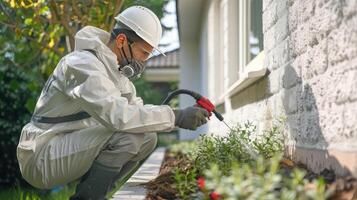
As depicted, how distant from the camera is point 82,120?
3.43 meters

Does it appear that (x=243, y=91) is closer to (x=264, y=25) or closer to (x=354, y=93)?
(x=264, y=25)

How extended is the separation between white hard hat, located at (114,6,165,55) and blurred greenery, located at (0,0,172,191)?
202 cm

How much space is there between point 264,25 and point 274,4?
1.50 ft

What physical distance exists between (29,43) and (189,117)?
4.95 metres

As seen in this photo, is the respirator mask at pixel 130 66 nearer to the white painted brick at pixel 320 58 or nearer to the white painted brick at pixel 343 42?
the white painted brick at pixel 320 58

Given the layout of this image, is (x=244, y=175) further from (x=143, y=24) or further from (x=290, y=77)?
(x=143, y=24)

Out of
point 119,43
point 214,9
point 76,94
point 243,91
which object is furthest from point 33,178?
point 214,9

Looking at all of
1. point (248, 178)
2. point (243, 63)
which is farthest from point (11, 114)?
point (248, 178)

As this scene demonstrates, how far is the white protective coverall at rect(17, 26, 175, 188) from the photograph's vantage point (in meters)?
3.09

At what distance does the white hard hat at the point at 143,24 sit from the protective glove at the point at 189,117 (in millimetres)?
522

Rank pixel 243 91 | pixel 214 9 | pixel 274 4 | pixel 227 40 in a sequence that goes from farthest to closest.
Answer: pixel 214 9, pixel 227 40, pixel 243 91, pixel 274 4

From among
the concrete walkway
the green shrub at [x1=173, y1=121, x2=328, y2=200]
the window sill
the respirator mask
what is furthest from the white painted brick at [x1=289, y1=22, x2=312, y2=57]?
the concrete walkway

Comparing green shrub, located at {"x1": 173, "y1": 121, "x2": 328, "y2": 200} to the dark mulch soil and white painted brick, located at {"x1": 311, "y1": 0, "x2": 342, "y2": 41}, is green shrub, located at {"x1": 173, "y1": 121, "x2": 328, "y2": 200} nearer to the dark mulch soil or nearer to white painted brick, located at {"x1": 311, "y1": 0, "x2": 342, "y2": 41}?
the dark mulch soil

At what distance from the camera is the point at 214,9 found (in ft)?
29.6
